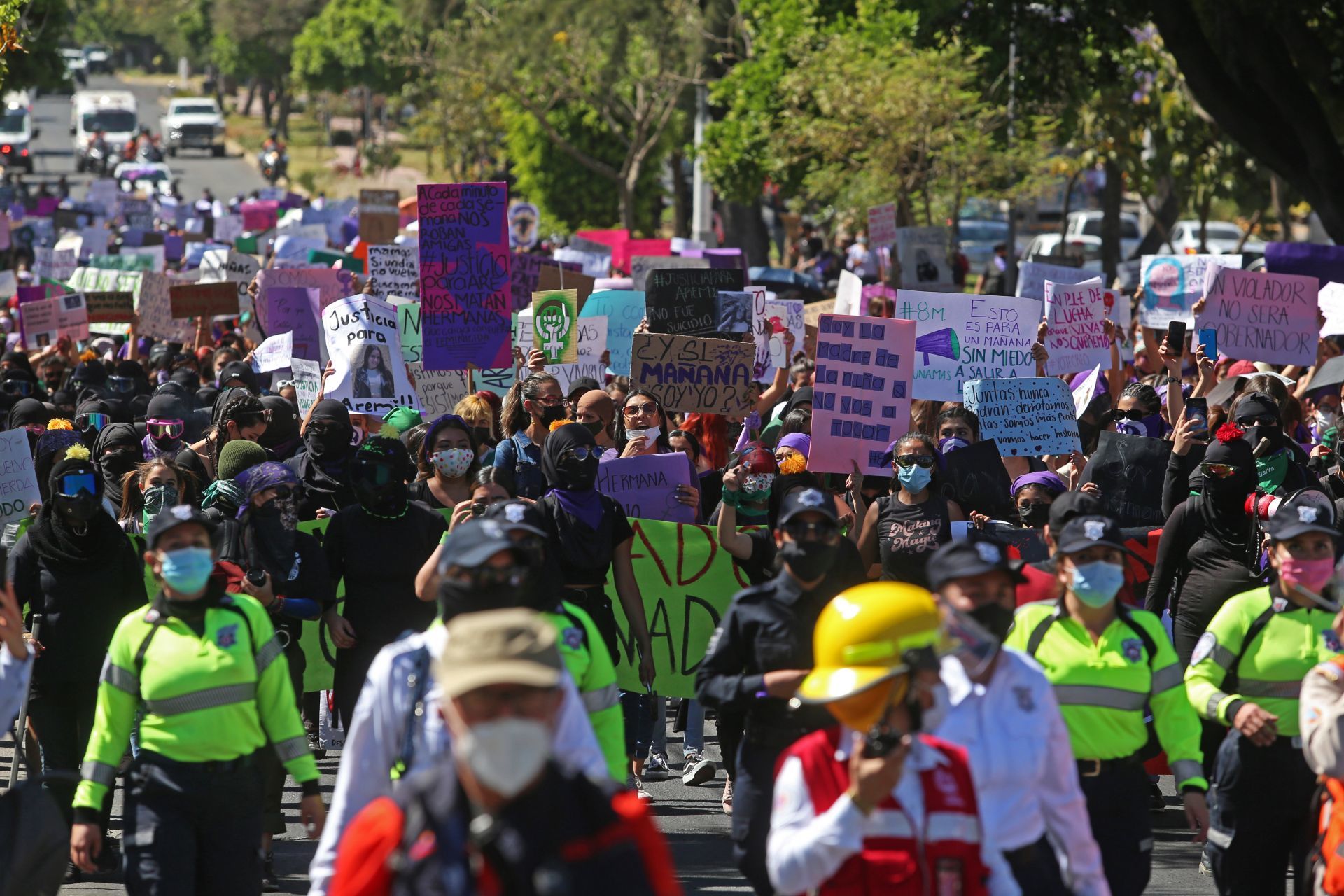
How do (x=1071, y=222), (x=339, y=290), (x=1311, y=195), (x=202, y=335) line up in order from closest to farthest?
(x=339, y=290) → (x=202, y=335) → (x=1311, y=195) → (x=1071, y=222)

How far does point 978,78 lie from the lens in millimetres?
27562

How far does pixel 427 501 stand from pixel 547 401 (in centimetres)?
132

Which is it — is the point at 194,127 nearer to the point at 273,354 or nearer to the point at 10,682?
the point at 273,354

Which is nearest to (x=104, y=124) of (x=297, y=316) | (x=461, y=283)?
(x=297, y=316)

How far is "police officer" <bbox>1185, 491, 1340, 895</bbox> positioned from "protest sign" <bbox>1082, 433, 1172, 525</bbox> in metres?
3.35

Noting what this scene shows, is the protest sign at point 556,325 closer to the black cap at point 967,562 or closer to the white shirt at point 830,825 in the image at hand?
the black cap at point 967,562

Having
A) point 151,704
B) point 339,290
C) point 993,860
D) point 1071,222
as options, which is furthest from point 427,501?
point 1071,222

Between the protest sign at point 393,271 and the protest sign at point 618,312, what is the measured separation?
1.31m

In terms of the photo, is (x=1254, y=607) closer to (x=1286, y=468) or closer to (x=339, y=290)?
(x=1286, y=468)

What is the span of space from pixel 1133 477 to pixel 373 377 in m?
4.46

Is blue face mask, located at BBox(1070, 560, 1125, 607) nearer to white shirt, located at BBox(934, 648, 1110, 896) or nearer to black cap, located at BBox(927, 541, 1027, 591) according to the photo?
black cap, located at BBox(927, 541, 1027, 591)

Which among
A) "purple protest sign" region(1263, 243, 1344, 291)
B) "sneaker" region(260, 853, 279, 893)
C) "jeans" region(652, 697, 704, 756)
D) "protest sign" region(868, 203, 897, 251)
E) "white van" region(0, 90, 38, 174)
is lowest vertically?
"sneaker" region(260, 853, 279, 893)

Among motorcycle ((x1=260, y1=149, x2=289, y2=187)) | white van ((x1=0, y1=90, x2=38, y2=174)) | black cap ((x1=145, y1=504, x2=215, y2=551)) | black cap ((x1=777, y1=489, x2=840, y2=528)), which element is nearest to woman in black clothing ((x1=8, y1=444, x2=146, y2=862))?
black cap ((x1=145, y1=504, x2=215, y2=551))

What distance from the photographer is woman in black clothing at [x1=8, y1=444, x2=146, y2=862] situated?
6922 mm
